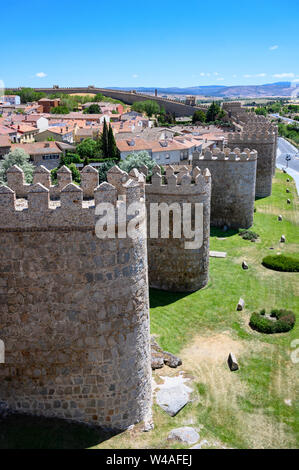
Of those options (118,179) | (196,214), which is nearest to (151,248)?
(196,214)

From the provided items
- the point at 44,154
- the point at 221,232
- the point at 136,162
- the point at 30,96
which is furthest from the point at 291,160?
the point at 30,96

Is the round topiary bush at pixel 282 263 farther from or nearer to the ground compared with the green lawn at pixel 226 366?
farther from the ground

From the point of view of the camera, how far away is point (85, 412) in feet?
37.7

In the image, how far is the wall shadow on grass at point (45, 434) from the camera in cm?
1066

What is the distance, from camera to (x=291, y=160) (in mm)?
79125

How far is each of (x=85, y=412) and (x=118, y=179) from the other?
671cm

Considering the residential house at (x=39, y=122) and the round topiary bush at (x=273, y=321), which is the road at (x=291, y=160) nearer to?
the round topiary bush at (x=273, y=321)

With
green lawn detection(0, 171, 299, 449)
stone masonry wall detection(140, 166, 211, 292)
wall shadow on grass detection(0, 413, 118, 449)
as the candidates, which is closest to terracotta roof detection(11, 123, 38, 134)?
green lawn detection(0, 171, 299, 449)

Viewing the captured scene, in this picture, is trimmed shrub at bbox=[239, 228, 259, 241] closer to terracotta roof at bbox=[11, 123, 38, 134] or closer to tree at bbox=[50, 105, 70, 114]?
terracotta roof at bbox=[11, 123, 38, 134]

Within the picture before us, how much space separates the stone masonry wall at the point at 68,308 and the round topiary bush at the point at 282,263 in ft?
52.7

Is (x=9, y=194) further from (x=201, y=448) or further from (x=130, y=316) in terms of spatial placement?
(x=201, y=448)

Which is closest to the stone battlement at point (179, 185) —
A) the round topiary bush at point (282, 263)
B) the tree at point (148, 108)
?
the round topiary bush at point (282, 263)

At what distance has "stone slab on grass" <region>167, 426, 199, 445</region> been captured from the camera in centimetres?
1200

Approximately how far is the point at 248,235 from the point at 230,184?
4281mm
